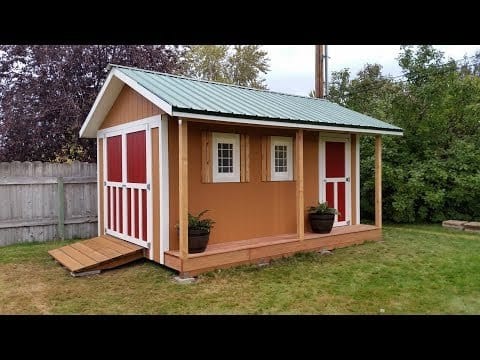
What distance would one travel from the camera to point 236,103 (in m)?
5.98

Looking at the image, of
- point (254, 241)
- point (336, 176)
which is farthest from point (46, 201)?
point (336, 176)

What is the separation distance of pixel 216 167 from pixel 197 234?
1285mm

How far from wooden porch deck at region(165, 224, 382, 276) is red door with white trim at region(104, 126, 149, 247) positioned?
41.2 inches

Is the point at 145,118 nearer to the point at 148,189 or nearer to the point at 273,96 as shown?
the point at 148,189

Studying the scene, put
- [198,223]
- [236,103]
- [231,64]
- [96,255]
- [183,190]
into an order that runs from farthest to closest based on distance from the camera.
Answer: [231,64] → [236,103] → [96,255] → [198,223] → [183,190]

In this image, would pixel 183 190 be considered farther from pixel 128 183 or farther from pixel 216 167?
pixel 128 183

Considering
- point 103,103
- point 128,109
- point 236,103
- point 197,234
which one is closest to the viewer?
point 197,234

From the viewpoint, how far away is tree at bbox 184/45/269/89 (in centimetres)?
2291

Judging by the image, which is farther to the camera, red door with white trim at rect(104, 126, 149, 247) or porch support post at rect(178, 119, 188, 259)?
red door with white trim at rect(104, 126, 149, 247)

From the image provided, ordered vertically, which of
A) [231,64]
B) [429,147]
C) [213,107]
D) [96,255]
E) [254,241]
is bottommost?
[96,255]

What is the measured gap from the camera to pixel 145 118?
5.88 m

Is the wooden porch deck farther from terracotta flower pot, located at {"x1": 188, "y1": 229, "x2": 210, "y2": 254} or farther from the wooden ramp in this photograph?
the wooden ramp

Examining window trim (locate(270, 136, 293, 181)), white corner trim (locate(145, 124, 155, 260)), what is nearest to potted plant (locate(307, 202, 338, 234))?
window trim (locate(270, 136, 293, 181))
